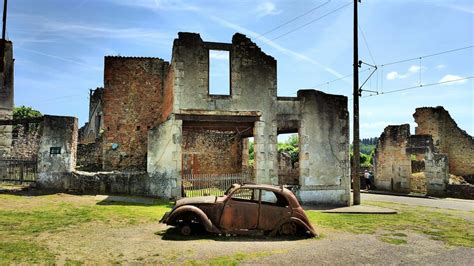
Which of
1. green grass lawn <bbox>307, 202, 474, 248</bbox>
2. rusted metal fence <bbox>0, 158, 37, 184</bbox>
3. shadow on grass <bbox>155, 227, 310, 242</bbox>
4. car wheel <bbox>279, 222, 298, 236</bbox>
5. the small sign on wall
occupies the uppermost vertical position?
the small sign on wall

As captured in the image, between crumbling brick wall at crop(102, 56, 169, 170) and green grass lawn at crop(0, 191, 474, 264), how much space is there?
639 centimetres

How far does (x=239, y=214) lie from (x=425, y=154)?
1793 centimetres

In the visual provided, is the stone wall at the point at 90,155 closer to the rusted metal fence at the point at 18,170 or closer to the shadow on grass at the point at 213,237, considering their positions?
the rusted metal fence at the point at 18,170

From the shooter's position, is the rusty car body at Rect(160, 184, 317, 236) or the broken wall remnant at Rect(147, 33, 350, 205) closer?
the rusty car body at Rect(160, 184, 317, 236)

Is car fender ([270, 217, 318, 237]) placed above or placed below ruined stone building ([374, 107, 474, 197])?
below

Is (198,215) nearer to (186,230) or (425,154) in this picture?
(186,230)

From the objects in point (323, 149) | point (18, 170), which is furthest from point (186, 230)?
point (18, 170)

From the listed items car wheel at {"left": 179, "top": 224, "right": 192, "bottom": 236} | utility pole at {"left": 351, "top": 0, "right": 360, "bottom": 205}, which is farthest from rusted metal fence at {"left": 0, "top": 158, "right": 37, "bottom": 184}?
utility pole at {"left": 351, "top": 0, "right": 360, "bottom": 205}

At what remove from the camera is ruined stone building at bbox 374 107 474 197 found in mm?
21203

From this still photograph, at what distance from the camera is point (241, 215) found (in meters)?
8.31

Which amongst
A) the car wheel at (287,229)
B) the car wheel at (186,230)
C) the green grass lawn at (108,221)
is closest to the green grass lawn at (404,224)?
the green grass lawn at (108,221)

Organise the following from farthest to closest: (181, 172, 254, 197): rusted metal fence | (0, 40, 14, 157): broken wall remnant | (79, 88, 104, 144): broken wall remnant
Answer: (79, 88, 104, 144): broken wall remnant
(0, 40, 14, 157): broken wall remnant
(181, 172, 254, 197): rusted metal fence

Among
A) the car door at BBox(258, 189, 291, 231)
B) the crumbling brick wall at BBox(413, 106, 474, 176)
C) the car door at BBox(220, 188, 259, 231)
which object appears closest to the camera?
the car door at BBox(220, 188, 259, 231)

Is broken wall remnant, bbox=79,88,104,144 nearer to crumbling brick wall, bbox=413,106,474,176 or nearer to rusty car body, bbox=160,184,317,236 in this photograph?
crumbling brick wall, bbox=413,106,474,176
